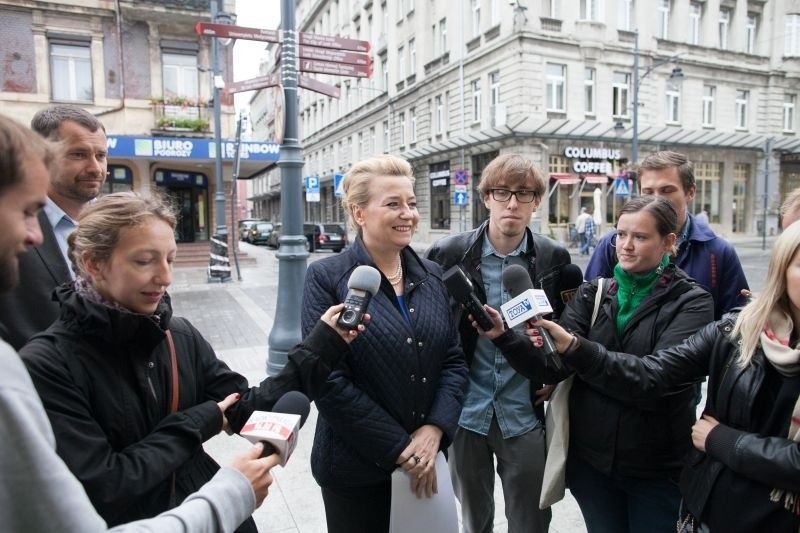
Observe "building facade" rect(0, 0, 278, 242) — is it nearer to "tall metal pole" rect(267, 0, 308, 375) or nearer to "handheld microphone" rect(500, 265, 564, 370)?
"tall metal pole" rect(267, 0, 308, 375)

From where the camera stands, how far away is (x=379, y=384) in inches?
83.0

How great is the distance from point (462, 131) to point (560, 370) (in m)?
26.0

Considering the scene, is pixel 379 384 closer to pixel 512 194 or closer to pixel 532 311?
pixel 532 311

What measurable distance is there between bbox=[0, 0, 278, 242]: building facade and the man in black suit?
16008 mm

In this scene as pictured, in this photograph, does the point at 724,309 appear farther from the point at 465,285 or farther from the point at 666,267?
the point at 465,285

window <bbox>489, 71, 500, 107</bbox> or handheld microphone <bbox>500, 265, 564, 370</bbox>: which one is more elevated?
window <bbox>489, 71, 500, 107</bbox>

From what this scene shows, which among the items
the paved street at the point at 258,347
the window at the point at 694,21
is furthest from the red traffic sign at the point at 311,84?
the window at the point at 694,21

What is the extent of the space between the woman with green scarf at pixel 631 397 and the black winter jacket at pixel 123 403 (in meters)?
1.15

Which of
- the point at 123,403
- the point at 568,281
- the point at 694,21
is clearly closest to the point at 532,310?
the point at 568,281

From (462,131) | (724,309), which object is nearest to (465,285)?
(724,309)

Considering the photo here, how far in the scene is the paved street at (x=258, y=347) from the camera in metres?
3.27

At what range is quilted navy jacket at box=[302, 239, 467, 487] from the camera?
204cm

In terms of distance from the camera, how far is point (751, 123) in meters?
28.9

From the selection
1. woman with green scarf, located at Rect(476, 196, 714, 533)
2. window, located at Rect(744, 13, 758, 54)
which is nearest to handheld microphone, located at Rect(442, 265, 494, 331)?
woman with green scarf, located at Rect(476, 196, 714, 533)
